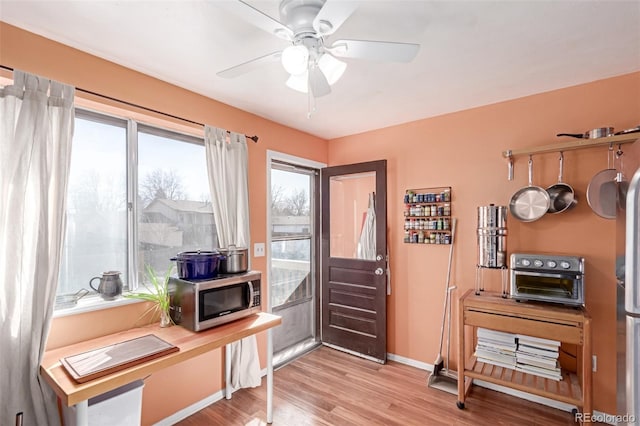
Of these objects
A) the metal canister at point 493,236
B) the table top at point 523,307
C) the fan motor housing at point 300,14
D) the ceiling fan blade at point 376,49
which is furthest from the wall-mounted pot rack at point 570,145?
the fan motor housing at point 300,14

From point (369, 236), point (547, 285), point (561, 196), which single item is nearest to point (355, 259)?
point (369, 236)

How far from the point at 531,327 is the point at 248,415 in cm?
216

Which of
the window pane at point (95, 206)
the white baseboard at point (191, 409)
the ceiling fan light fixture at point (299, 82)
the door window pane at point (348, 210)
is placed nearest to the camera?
the ceiling fan light fixture at point (299, 82)

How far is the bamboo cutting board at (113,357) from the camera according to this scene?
141cm

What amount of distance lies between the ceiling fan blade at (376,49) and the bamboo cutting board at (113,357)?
1761mm

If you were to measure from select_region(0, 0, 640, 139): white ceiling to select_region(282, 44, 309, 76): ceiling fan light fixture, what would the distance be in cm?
24

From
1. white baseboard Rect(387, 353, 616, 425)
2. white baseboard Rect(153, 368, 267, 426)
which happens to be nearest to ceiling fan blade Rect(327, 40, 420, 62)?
white baseboard Rect(153, 368, 267, 426)

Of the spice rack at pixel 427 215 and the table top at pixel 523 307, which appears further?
the spice rack at pixel 427 215

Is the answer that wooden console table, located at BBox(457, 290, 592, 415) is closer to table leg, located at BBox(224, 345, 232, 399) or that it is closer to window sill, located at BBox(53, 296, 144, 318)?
table leg, located at BBox(224, 345, 232, 399)

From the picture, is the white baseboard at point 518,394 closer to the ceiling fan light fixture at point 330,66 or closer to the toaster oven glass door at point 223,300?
the toaster oven glass door at point 223,300

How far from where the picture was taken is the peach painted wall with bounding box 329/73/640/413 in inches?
87.0

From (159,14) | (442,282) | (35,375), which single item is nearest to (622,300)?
(442,282)

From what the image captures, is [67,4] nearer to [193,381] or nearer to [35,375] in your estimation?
[35,375]

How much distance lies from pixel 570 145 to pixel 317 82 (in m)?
1.92
